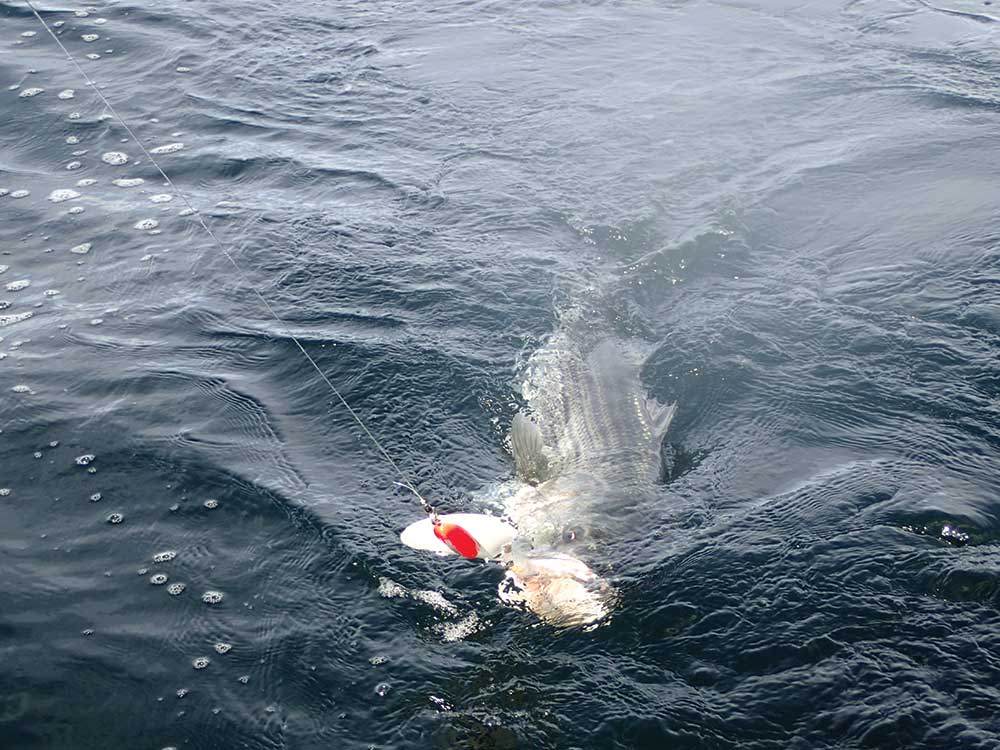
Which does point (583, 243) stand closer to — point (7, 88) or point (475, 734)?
point (475, 734)

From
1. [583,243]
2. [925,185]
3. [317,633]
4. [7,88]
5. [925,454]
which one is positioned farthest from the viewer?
[7,88]

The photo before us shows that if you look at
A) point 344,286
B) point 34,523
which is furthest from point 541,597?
point 344,286

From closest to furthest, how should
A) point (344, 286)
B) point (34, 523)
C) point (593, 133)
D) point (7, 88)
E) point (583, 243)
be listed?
point (34, 523) < point (344, 286) < point (583, 243) < point (593, 133) < point (7, 88)

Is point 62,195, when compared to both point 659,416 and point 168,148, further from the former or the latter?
point 659,416

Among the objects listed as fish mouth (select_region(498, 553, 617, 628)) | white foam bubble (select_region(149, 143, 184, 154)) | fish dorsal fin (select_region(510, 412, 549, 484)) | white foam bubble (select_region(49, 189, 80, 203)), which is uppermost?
white foam bubble (select_region(149, 143, 184, 154))

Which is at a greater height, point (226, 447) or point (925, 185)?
point (925, 185)

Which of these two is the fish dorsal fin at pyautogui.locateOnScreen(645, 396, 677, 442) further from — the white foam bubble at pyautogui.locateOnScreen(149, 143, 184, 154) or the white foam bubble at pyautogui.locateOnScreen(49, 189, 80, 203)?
the white foam bubble at pyautogui.locateOnScreen(149, 143, 184, 154)

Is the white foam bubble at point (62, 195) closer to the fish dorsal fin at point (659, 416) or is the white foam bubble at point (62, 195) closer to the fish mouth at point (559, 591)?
the fish dorsal fin at point (659, 416)

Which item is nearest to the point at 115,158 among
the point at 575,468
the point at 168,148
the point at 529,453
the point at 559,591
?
the point at 168,148

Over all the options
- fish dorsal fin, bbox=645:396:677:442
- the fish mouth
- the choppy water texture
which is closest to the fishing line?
the choppy water texture

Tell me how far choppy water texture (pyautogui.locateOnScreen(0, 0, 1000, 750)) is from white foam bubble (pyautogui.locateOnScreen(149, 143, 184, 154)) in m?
0.09

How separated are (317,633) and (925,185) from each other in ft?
24.0

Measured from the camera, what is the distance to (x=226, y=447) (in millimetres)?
6738

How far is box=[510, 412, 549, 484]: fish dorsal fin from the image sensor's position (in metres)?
6.50
